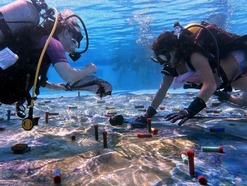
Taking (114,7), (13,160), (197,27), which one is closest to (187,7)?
(114,7)

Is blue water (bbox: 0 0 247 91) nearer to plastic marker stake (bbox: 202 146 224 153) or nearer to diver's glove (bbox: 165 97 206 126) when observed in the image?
diver's glove (bbox: 165 97 206 126)

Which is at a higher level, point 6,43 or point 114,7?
point 114,7

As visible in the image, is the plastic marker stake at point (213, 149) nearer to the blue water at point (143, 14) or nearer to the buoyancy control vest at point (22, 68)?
the buoyancy control vest at point (22, 68)

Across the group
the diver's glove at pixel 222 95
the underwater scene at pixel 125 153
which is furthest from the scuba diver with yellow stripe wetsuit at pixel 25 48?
the diver's glove at pixel 222 95

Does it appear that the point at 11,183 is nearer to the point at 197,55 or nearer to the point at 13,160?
the point at 13,160

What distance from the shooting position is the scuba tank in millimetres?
3723

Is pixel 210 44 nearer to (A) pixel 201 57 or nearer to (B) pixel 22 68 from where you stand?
(A) pixel 201 57

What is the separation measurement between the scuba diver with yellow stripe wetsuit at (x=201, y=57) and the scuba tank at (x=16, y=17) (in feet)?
8.15

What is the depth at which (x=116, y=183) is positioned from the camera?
2.64 metres

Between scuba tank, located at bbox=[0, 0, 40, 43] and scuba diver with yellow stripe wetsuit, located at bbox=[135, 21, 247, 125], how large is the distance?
8.15ft

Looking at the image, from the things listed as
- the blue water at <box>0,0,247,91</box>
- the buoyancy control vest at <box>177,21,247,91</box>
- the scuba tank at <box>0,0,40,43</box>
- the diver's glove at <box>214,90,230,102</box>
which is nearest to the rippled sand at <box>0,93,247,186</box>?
the diver's glove at <box>214,90,230,102</box>

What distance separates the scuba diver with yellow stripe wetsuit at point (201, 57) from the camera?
453cm

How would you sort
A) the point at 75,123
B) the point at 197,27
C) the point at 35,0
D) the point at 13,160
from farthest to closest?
the point at 75,123
the point at 197,27
the point at 35,0
the point at 13,160

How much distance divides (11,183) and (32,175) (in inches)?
11.0
